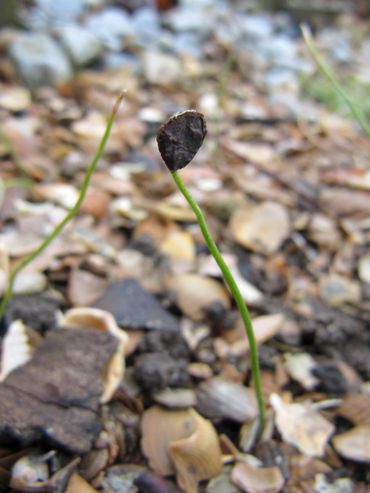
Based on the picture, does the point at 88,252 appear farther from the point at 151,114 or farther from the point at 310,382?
the point at 151,114

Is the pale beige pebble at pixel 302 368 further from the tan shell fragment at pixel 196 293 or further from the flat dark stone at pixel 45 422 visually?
the flat dark stone at pixel 45 422

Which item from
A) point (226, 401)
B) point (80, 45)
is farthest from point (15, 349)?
point (80, 45)

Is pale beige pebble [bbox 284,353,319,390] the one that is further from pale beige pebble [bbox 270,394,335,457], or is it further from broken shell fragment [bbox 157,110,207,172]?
broken shell fragment [bbox 157,110,207,172]

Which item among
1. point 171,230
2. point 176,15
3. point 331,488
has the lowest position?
point 331,488

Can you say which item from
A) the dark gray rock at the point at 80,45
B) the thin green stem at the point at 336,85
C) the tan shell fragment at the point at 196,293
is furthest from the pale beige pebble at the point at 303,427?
the dark gray rock at the point at 80,45

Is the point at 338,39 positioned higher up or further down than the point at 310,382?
higher up

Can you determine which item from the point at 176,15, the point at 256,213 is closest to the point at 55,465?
the point at 256,213

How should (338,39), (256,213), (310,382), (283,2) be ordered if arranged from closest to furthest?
(310,382) < (256,213) < (338,39) < (283,2)

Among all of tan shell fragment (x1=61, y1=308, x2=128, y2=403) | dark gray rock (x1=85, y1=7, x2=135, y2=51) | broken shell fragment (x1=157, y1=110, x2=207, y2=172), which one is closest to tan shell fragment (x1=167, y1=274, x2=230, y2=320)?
tan shell fragment (x1=61, y1=308, x2=128, y2=403)
